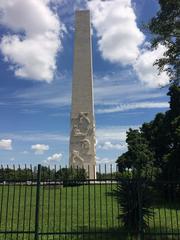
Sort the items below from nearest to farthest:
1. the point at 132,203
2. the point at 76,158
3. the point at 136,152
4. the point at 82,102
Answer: the point at 132,203 < the point at 82,102 < the point at 76,158 < the point at 136,152

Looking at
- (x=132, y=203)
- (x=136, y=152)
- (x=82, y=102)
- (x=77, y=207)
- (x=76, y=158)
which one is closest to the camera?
(x=77, y=207)

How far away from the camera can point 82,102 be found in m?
35.6

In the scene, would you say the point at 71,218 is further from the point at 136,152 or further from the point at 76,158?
the point at 136,152

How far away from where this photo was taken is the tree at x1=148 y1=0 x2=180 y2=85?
11336mm

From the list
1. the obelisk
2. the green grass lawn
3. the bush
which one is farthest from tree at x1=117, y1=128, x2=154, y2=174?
the bush

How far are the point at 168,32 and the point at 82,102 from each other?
24.3 meters

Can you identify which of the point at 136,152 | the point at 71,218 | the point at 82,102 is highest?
the point at 82,102

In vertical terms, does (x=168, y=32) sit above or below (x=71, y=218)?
above

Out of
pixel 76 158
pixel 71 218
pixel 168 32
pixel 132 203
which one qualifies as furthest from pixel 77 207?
pixel 76 158

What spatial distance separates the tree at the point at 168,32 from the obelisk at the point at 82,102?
75.8ft

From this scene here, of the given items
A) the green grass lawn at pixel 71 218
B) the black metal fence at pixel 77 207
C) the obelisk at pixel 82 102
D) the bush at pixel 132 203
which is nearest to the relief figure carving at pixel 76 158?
the obelisk at pixel 82 102

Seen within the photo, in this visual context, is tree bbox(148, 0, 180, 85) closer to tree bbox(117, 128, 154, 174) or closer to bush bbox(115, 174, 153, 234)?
bush bbox(115, 174, 153, 234)

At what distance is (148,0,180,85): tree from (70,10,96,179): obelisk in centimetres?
2311

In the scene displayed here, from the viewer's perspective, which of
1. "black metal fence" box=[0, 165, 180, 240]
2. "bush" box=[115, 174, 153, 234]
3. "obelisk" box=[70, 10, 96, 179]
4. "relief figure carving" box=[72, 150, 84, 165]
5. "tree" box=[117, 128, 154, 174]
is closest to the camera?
"black metal fence" box=[0, 165, 180, 240]
